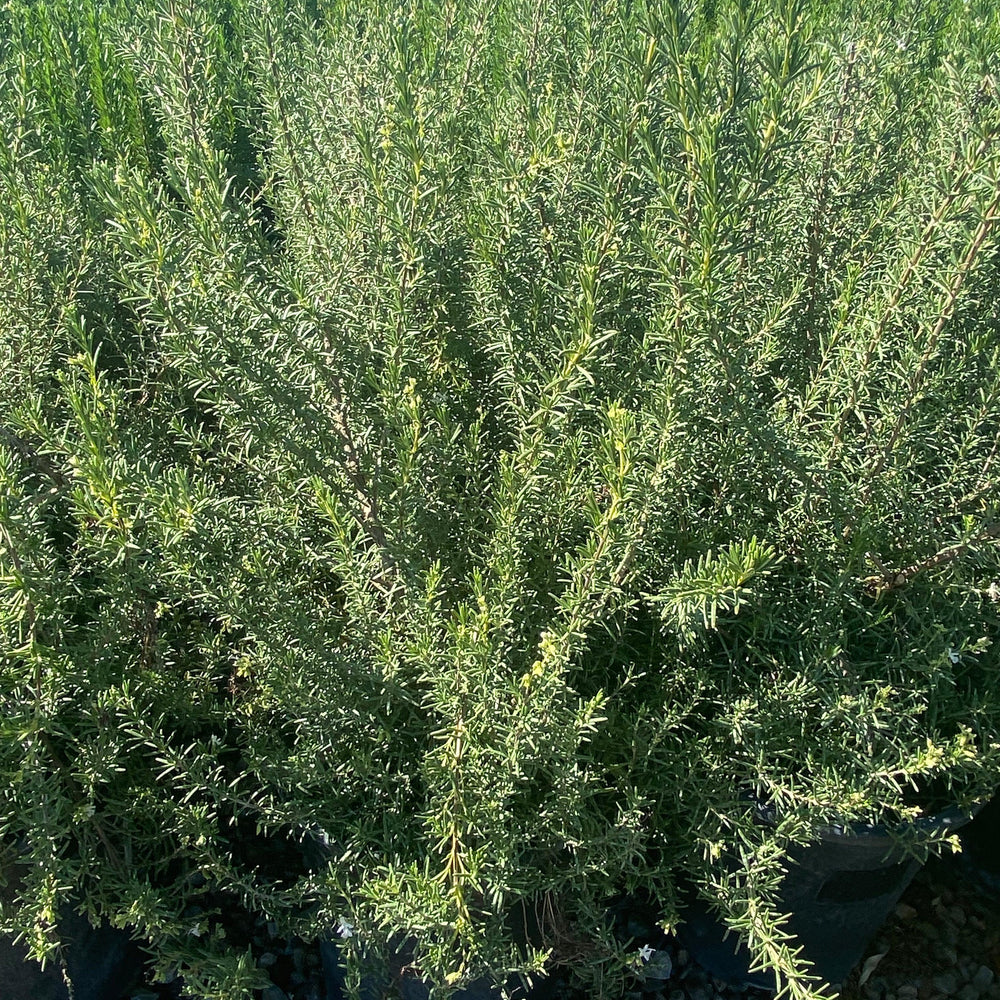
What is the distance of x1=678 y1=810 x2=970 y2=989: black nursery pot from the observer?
6.27 ft

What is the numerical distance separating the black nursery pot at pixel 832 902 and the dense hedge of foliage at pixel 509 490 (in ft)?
0.26

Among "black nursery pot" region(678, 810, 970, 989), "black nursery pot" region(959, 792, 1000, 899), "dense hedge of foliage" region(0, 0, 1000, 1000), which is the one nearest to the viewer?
"dense hedge of foliage" region(0, 0, 1000, 1000)

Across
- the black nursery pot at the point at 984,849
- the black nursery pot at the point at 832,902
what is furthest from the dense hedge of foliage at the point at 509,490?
the black nursery pot at the point at 984,849

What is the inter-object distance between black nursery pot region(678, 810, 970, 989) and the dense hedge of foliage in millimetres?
80

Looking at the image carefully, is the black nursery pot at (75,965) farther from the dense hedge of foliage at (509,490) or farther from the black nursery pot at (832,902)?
the black nursery pot at (832,902)

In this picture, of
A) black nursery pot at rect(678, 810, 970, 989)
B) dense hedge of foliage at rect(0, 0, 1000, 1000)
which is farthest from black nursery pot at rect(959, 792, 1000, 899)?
dense hedge of foliage at rect(0, 0, 1000, 1000)

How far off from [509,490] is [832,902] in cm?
120

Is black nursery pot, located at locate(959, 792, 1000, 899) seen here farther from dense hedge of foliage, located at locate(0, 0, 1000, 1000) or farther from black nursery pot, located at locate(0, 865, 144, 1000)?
black nursery pot, located at locate(0, 865, 144, 1000)

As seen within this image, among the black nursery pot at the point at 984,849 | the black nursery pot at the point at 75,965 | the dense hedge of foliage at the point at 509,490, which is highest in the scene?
the dense hedge of foliage at the point at 509,490

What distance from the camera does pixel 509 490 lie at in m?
1.61

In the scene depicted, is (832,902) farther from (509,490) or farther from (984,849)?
(509,490)

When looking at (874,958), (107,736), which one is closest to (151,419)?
(107,736)

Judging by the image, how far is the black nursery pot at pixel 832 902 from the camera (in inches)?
75.3

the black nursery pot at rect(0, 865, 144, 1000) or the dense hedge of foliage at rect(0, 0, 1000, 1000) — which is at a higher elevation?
the dense hedge of foliage at rect(0, 0, 1000, 1000)
